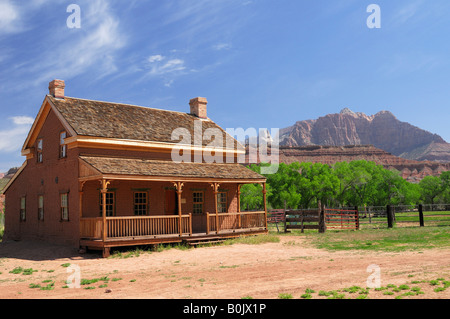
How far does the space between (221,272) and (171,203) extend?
10881 millimetres

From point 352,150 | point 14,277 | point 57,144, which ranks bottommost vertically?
point 14,277

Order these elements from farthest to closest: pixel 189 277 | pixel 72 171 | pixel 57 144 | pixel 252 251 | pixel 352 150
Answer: pixel 352 150
pixel 57 144
pixel 72 171
pixel 252 251
pixel 189 277

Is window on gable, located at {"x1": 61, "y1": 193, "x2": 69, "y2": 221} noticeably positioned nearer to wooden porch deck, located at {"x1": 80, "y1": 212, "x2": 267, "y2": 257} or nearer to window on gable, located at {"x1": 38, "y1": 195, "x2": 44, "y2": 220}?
wooden porch deck, located at {"x1": 80, "y1": 212, "x2": 267, "y2": 257}

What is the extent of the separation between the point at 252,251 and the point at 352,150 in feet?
531

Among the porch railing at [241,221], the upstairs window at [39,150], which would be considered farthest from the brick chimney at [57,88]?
the porch railing at [241,221]

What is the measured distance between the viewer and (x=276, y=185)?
2483 inches

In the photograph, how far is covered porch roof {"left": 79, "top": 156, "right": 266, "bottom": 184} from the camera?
18.5 meters

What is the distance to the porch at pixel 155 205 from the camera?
1858cm

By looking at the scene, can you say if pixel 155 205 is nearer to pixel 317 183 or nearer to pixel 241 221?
pixel 241 221

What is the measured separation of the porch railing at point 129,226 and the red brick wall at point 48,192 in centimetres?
112

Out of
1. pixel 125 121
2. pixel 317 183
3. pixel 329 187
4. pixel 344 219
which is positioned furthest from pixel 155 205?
pixel 329 187

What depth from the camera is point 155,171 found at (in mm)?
20141
